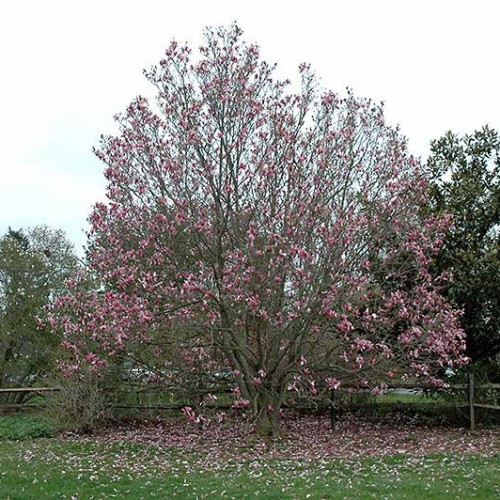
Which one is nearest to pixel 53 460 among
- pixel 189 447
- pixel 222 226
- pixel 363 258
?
pixel 189 447

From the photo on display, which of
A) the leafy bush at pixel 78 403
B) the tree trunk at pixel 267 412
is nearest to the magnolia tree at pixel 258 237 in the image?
the tree trunk at pixel 267 412

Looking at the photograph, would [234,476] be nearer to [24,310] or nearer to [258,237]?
[258,237]

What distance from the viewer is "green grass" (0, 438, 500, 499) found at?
22.6 feet

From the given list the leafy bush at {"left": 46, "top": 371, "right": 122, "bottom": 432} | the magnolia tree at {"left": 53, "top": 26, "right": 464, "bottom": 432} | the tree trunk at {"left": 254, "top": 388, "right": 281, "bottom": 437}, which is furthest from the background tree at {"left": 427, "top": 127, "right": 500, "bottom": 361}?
the leafy bush at {"left": 46, "top": 371, "right": 122, "bottom": 432}

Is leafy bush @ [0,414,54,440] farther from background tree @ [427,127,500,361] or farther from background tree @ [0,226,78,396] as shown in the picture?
background tree @ [427,127,500,361]

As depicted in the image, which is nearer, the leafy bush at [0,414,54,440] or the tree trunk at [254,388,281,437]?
the tree trunk at [254,388,281,437]

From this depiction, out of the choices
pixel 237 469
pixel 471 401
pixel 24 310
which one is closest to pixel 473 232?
pixel 471 401

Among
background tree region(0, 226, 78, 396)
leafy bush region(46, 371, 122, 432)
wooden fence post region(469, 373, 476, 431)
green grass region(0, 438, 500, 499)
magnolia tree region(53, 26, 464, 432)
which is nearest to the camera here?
green grass region(0, 438, 500, 499)

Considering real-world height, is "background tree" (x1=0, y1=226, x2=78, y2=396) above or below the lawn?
above

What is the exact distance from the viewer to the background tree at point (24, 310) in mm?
18094

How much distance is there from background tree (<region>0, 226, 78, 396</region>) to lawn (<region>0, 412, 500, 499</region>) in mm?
6883

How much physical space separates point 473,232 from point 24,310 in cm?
1241

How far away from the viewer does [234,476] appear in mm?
7891

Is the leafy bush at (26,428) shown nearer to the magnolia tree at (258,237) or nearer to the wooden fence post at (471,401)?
the magnolia tree at (258,237)
